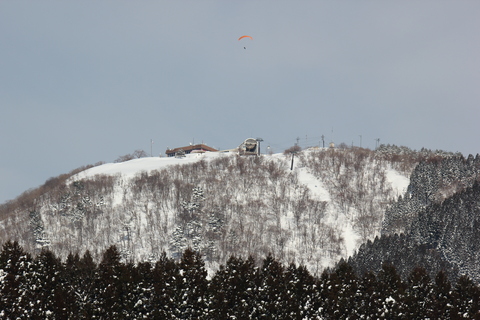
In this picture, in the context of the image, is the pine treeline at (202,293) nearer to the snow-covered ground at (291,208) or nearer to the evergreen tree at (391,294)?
the evergreen tree at (391,294)

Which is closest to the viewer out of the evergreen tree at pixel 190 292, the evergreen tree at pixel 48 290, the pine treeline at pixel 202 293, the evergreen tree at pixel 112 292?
the evergreen tree at pixel 48 290

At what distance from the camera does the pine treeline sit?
1722 inches

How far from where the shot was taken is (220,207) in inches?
5581

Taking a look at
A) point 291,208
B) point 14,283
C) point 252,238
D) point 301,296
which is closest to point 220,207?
point 252,238

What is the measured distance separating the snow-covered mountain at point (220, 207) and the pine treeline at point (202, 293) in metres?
66.7

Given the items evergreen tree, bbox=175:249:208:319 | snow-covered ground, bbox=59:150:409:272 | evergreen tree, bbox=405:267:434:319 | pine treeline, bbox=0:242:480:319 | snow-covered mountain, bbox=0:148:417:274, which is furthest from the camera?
snow-covered ground, bbox=59:150:409:272

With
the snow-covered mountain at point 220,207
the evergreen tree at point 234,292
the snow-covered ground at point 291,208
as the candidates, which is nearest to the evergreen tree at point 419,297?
the evergreen tree at point 234,292

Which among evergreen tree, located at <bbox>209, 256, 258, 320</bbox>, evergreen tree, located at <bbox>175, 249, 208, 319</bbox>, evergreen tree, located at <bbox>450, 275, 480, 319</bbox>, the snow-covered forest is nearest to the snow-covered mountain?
the snow-covered forest

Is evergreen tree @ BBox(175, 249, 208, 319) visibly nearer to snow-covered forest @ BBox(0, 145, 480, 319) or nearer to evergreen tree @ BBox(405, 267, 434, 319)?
snow-covered forest @ BBox(0, 145, 480, 319)

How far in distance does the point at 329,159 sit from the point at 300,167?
939 cm

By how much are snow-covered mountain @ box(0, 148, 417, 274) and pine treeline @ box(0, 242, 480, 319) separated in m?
66.7

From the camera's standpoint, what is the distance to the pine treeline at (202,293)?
144 ft

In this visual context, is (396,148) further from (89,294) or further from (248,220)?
(89,294)

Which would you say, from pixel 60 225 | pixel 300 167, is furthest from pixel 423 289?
pixel 300 167
